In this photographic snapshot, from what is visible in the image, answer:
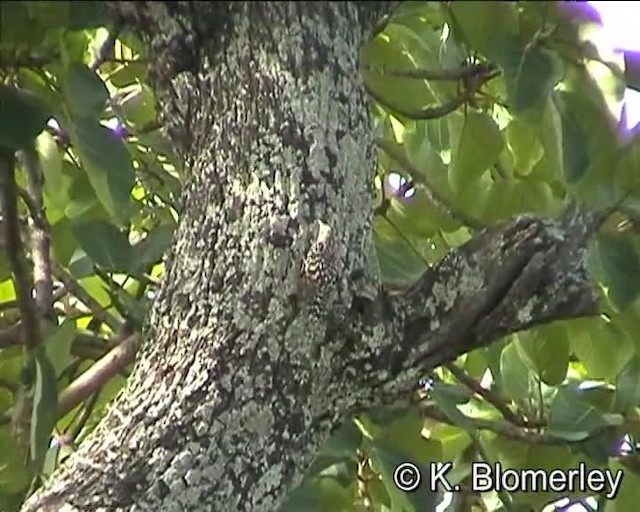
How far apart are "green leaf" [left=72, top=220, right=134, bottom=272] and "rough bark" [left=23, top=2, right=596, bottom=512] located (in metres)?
0.18

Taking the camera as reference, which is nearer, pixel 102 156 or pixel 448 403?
pixel 102 156

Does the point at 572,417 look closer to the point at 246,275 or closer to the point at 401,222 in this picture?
the point at 401,222

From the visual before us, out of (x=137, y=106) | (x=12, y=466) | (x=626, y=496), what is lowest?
(x=626, y=496)

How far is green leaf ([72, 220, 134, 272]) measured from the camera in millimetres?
507

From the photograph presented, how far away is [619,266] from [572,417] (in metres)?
0.11

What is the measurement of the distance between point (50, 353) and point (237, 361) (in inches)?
7.4

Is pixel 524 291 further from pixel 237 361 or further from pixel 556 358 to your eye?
pixel 556 358

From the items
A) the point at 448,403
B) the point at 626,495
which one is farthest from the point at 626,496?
the point at 448,403

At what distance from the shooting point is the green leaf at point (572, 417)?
0.52 m

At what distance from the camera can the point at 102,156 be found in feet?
1.30

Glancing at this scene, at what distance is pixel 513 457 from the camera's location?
1.92 feet

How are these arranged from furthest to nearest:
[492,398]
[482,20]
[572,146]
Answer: [492,398] → [572,146] → [482,20]

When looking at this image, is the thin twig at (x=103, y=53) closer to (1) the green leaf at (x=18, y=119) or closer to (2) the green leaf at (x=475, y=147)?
(1) the green leaf at (x=18, y=119)

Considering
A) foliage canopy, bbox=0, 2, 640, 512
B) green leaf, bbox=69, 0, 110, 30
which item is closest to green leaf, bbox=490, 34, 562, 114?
foliage canopy, bbox=0, 2, 640, 512
